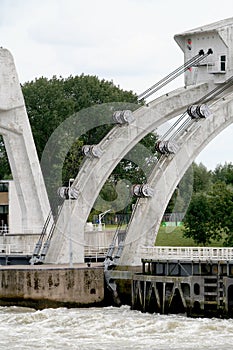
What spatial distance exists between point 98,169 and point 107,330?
13.3 metres

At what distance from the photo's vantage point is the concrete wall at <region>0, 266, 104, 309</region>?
59.7m

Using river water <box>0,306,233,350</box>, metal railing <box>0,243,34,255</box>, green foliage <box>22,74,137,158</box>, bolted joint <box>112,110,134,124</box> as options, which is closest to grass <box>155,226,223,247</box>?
green foliage <box>22,74,137,158</box>

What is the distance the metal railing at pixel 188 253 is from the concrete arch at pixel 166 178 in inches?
26.8

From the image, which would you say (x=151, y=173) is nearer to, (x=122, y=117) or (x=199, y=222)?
(x=122, y=117)

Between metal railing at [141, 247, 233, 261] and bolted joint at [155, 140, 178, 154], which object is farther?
bolted joint at [155, 140, 178, 154]

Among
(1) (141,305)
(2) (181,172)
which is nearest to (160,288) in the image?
(1) (141,305)

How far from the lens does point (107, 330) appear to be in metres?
52.5

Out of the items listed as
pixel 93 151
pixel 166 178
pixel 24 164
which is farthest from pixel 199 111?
pixel 24 164

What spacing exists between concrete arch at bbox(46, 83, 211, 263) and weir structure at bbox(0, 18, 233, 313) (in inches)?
1.9

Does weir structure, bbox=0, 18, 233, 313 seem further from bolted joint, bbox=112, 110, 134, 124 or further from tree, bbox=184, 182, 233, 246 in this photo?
tree, bbox=184, 182, 233, 246

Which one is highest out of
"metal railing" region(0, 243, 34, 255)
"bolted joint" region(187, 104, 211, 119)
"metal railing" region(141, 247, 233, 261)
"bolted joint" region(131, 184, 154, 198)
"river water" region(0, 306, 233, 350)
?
"bolted joint" region(187, 104, 211, 119)

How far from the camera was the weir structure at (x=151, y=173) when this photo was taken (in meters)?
57.5

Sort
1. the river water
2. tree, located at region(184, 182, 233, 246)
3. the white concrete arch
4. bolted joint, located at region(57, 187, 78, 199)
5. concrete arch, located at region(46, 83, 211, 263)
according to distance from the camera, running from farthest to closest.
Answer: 1. tree, located at region(184, 182, 233, 246)
2. the white concrete arch
3. concrete arch, located at region(46, 83, 211, 263)
4. bolted joint, located at region(57, 187, 78, 199)
5. the river water

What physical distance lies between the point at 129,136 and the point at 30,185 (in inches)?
280
